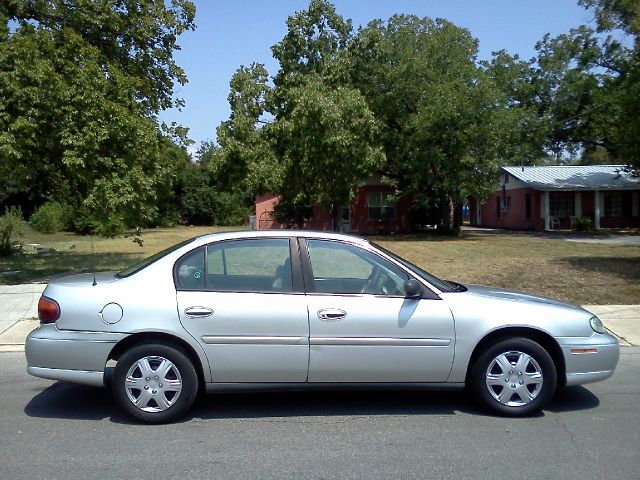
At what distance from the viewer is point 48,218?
4234 centimetres

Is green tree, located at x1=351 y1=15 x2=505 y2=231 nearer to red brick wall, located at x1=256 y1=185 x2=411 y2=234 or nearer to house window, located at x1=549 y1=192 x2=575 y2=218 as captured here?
red brick wall, located at x1=256 y1=185 x2=411 y2=234

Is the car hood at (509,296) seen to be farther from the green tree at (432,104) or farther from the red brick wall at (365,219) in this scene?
the red brick wall at (365,219)

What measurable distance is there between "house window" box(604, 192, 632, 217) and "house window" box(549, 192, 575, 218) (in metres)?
2.04

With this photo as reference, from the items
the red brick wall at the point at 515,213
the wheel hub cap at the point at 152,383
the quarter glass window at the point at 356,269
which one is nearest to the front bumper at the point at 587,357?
the quarter glass window at the point at 356,269

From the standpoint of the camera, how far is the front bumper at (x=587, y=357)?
5641 mm

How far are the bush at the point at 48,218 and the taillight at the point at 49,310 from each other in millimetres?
39399

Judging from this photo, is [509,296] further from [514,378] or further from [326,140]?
[326,140]

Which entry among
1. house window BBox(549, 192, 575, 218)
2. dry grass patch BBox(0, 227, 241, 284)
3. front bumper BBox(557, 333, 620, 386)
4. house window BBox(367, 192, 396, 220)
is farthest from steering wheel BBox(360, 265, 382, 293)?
house window BBox(549, 192, 575, 218)

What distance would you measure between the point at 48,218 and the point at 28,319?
3468 centimetres

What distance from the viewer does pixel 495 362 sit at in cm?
558

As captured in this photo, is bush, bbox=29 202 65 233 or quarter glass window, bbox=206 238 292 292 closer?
quarter glass window, bbox=206 238 292 292

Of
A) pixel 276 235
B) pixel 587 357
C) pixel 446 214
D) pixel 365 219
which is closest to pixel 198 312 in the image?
pixel 276 235

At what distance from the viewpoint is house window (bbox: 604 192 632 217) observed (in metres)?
40.2

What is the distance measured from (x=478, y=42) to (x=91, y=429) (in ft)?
113
